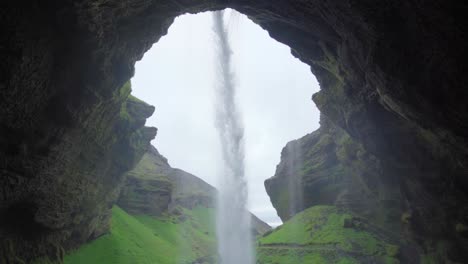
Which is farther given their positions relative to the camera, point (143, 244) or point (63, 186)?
point (143, 244)

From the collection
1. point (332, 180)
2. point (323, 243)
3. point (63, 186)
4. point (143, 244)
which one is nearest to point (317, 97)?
point (323, 243)

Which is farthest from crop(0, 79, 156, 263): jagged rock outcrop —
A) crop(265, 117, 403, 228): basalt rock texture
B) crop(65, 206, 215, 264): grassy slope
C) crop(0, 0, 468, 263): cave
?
crop(265, 117, 403, 228): basalt rock texture

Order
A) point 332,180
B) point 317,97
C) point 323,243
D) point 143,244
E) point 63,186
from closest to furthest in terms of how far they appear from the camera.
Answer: point 63,186
point 317,97
point 323,243
point 143,244
point 332,180

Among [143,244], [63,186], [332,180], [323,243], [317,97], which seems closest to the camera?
[63,186]

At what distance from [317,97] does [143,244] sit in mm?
36436

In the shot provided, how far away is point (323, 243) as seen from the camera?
36.0 m

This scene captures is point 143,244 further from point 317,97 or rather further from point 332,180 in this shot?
point 317,97

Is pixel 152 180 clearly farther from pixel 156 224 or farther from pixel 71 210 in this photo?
pixel 71 210

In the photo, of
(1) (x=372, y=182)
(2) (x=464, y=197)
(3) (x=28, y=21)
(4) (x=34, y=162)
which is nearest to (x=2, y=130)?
(4) (x=34, y=162)

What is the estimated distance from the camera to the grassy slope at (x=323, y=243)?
104 ft

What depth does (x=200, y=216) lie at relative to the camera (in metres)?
103

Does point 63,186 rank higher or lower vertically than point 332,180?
lower

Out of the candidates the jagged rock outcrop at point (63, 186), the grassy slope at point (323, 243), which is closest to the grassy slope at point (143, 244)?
the jagged rock outcrop at point (63, 186)

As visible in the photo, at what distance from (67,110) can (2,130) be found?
515 centimetres
